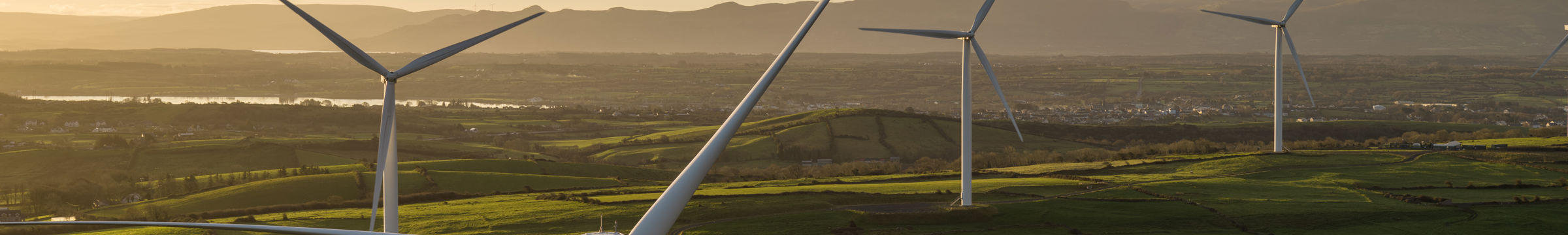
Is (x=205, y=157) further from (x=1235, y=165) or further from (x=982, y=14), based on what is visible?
(x=982, y=14)

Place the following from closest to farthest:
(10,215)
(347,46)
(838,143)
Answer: (347,46)
(10,215)
(838,143)

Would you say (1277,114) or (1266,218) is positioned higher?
(1277,114)

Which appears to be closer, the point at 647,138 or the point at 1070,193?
the point at 1070,193

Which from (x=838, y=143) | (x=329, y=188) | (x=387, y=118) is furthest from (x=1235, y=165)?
(x=838, y=143)

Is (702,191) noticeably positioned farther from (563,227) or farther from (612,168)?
(612,168)

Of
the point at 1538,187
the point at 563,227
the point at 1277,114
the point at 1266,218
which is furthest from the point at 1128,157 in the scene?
the point at 563,227

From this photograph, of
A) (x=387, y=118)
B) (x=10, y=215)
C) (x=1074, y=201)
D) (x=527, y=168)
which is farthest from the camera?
(x=527, y=168)

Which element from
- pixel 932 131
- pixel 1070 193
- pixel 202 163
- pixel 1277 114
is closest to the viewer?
pixel 1070 193
